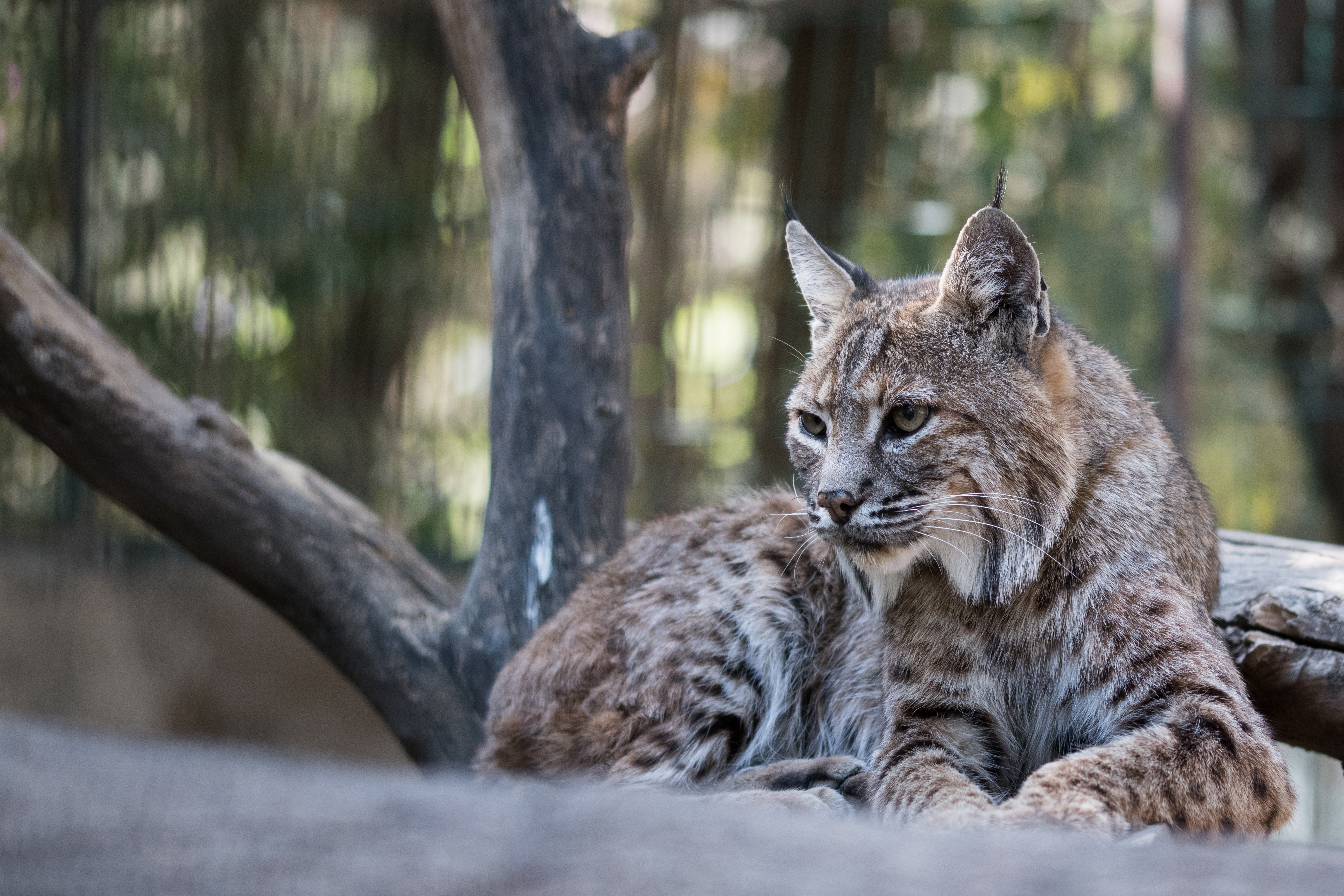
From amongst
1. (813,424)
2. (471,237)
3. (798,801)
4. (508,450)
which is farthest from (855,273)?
(471,237)

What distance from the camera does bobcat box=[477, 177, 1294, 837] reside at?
8.46 ft

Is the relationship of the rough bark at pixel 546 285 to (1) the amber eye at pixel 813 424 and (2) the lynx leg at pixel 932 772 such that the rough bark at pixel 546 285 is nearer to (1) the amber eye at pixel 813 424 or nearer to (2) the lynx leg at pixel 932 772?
(1) the amber eye at pixel 813 424

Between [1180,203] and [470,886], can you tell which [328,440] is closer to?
[1180,203]

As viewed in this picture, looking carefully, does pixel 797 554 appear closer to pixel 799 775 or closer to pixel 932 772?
pixel 799 775

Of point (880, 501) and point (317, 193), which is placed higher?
point (317, 193)

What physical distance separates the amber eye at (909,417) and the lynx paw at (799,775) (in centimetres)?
86

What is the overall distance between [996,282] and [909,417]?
1.25 ft

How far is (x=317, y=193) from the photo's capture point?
22.3ft

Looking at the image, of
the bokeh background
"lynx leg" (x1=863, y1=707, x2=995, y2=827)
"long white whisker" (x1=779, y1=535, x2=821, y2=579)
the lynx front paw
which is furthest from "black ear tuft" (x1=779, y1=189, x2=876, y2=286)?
the bokeh background

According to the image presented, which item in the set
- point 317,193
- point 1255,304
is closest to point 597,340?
point 317,193

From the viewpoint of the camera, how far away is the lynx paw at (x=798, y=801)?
2.70 m

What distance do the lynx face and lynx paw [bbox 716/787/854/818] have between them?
1.77 feet

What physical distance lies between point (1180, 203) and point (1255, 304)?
1.71m

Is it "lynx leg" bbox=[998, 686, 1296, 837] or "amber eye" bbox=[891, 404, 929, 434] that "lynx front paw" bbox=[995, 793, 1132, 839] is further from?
"amber eye" bbox=[891, 404, 929, 434]
